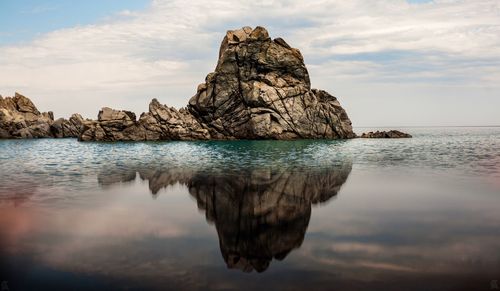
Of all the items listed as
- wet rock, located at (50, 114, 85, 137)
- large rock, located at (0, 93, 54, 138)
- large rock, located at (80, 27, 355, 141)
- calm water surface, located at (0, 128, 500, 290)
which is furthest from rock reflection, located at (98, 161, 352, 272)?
large rock, located at (0, 93, 54, 138)

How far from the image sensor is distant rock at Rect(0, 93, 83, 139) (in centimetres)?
14675

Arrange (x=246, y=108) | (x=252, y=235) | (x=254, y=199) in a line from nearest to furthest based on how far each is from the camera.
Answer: (x=252, y=235) → (x=254, y=199) → (x=246, y=108)

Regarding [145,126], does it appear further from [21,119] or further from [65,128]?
[21,119]

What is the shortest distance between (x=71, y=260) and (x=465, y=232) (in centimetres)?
1597

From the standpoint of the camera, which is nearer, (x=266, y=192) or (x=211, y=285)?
(x=211, y=285)

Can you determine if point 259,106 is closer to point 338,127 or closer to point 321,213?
point 338,127

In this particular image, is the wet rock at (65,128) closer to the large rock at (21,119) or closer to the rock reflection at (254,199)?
the large rock at (21,119)

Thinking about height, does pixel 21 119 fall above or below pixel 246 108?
below

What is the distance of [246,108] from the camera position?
387 ft

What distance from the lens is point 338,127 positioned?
416 feet

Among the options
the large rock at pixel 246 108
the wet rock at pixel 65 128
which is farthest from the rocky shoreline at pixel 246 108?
the wet rock at pixel 65 128

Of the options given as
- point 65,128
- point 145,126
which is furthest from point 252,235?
point 65,128

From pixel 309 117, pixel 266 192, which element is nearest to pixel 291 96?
pixel 309 117

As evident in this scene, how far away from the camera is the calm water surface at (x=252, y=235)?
1187cm
